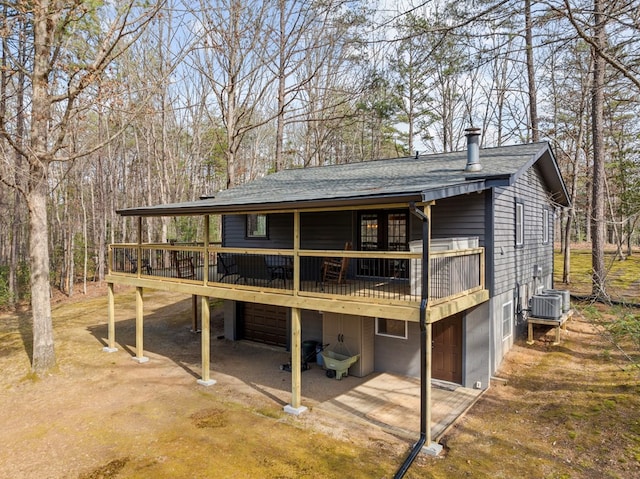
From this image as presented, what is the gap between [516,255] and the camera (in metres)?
11.2

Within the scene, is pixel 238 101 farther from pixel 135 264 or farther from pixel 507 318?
pixel 507 318

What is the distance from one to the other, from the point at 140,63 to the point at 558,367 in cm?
2477

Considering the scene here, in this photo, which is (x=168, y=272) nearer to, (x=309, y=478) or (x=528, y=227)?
(x=309, y=478)

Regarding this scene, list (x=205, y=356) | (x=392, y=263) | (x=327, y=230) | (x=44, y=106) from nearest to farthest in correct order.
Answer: (x=205, y=356), (x=392, y=263), (x=44, y=106), (x=327, y=230)

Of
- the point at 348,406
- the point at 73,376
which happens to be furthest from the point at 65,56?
the point at 348,406

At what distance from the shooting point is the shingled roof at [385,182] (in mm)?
7297

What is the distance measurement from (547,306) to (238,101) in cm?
1687

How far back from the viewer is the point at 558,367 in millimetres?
9953

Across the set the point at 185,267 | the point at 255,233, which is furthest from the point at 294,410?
the point at 255,233

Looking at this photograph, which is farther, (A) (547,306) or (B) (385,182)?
(A) (547,306)

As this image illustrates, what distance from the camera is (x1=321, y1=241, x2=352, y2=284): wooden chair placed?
9531 millimetres

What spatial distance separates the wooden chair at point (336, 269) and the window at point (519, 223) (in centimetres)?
487

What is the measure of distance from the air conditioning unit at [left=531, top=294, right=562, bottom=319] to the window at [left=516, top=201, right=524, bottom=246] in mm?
1663

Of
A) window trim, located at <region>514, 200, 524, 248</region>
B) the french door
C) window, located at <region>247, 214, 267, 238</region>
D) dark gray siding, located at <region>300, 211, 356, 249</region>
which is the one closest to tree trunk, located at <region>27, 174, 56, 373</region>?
→ window, located at <region>247, 214, 267, 238</region>
